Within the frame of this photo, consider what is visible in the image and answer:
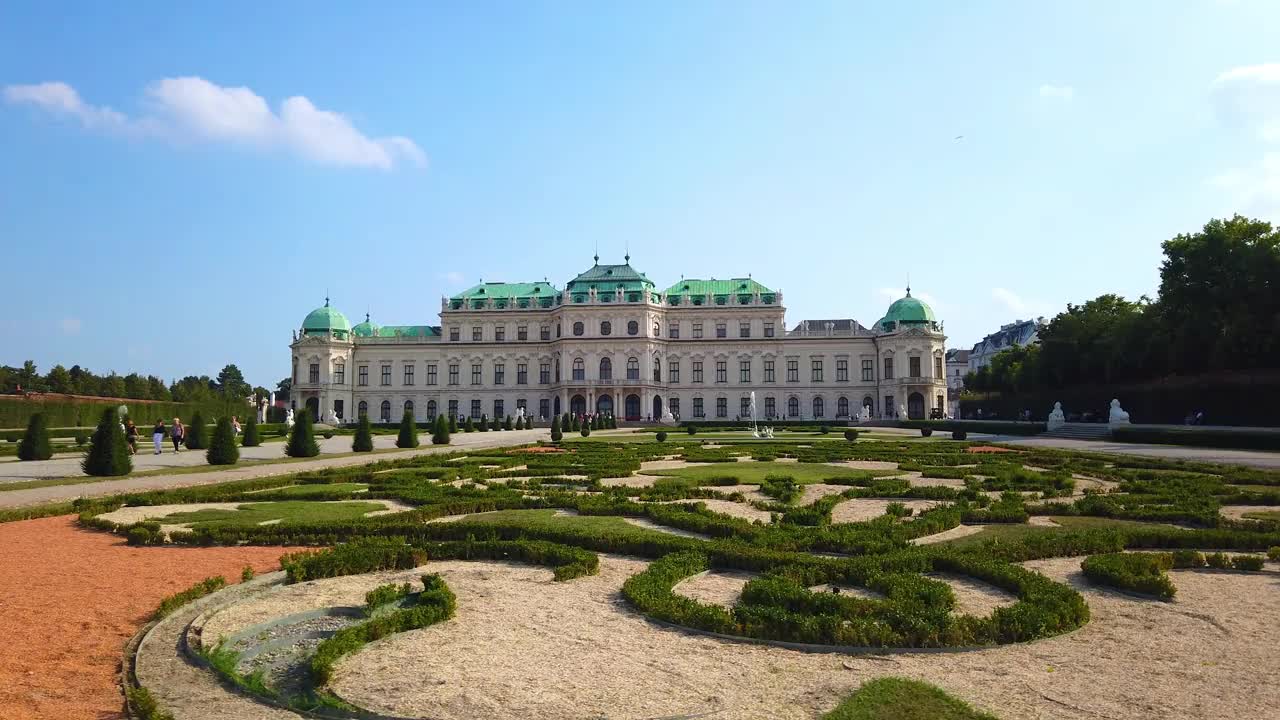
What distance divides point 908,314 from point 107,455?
2624 inches

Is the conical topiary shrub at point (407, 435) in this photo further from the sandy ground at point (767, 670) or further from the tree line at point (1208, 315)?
the tree line at point (1208, 315)

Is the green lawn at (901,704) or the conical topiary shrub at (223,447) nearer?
the green lawn at (901,704)

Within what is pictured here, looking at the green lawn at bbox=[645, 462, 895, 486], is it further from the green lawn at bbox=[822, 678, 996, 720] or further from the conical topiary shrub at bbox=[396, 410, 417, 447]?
the conical topiary shrub at bbox=[396, 410, 417, 447]

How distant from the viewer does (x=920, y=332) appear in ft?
237

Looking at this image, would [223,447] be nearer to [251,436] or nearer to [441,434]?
[251,436]

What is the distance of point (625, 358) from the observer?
248 feet

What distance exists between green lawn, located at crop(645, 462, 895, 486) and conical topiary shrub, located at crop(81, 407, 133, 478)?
41.9ft

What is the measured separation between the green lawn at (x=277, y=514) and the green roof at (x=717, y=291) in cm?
6627

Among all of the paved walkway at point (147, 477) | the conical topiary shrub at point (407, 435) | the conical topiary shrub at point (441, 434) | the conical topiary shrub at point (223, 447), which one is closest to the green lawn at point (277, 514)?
the paved walkway at point (147, 477)

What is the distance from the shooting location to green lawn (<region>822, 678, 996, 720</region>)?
4332 millimetres

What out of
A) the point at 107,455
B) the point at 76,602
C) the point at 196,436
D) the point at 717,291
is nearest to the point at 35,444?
the point at 196,436

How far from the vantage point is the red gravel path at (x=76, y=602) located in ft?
16.4

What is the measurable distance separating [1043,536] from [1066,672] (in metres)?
4.51

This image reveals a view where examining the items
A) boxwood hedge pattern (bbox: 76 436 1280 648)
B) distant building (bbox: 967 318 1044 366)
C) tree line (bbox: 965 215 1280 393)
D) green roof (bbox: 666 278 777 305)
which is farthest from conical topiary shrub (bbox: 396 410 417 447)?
distant building (bbox: 967 318 1044 366)
